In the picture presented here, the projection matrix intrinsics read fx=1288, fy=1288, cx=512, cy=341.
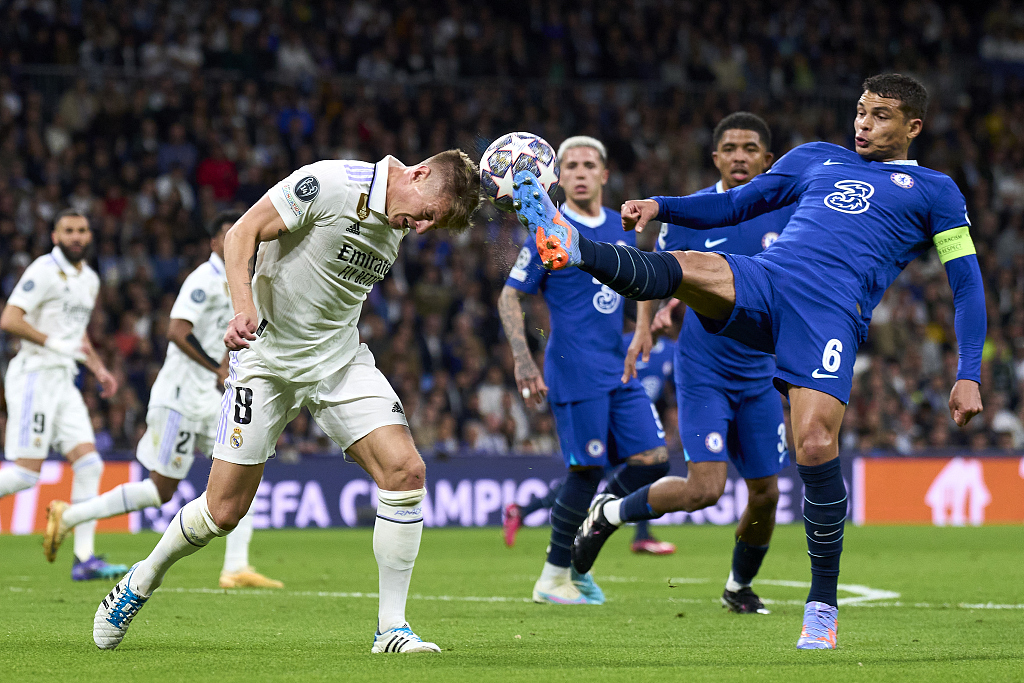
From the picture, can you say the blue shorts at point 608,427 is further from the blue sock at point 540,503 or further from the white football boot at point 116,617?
the white football boot at point 116,617

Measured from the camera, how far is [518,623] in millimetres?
6402

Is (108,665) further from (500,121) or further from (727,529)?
(500,121)

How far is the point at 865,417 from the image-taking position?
58.1 feet

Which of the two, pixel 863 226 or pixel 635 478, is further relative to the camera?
pixel 635 478

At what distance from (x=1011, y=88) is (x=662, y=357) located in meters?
15.1

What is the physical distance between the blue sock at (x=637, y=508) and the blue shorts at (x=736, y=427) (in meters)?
0.36

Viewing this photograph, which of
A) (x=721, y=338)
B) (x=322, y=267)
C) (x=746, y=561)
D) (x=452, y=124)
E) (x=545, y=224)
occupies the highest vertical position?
(x=452, y=124)

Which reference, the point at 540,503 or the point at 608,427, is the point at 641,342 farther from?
the point at 540,503

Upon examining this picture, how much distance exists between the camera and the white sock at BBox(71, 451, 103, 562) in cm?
902

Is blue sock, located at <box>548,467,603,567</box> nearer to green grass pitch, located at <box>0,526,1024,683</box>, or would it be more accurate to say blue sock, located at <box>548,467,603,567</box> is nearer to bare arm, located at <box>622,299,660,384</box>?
green grass pitch, located at <box>0,526,1024,683</box>

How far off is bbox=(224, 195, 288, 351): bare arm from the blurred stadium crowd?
8.63 m

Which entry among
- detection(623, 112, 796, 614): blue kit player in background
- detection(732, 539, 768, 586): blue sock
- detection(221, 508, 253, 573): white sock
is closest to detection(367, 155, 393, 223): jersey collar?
detection(623, 112, 796, 614): blue kit player in background

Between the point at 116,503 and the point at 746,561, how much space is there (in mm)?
4240

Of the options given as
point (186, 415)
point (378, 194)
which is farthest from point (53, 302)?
point (378, 194)
